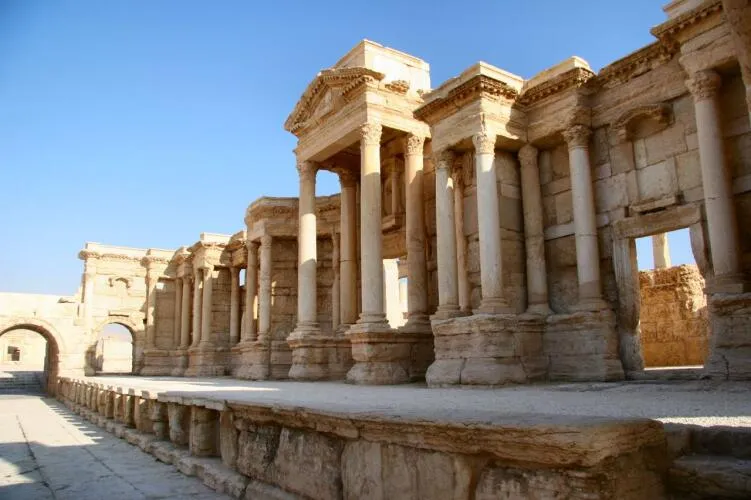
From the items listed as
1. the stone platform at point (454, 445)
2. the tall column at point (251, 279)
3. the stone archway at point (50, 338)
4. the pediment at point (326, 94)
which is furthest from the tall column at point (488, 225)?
the stone archway at point (50, 338)

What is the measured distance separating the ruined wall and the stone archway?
86.4ft

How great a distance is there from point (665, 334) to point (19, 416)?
18866 millimetres

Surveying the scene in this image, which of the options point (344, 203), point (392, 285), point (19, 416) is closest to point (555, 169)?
point (344, 203)

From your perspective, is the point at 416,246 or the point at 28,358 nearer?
the point at 416,246

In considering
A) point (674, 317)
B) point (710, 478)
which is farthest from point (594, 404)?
point (674, 317)

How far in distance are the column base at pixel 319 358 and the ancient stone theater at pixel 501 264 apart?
5 cm

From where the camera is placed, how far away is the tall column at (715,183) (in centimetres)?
912

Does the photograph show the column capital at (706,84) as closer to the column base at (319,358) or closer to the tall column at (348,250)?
the tall column at (348,250)

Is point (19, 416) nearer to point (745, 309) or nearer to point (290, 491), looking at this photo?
point (290, 491)

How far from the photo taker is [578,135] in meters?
11.7

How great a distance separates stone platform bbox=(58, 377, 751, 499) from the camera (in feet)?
9.78

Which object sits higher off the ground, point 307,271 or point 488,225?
point 488,225

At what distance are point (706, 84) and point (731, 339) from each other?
163 inches

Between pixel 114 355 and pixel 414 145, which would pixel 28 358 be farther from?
pixel 414 145
